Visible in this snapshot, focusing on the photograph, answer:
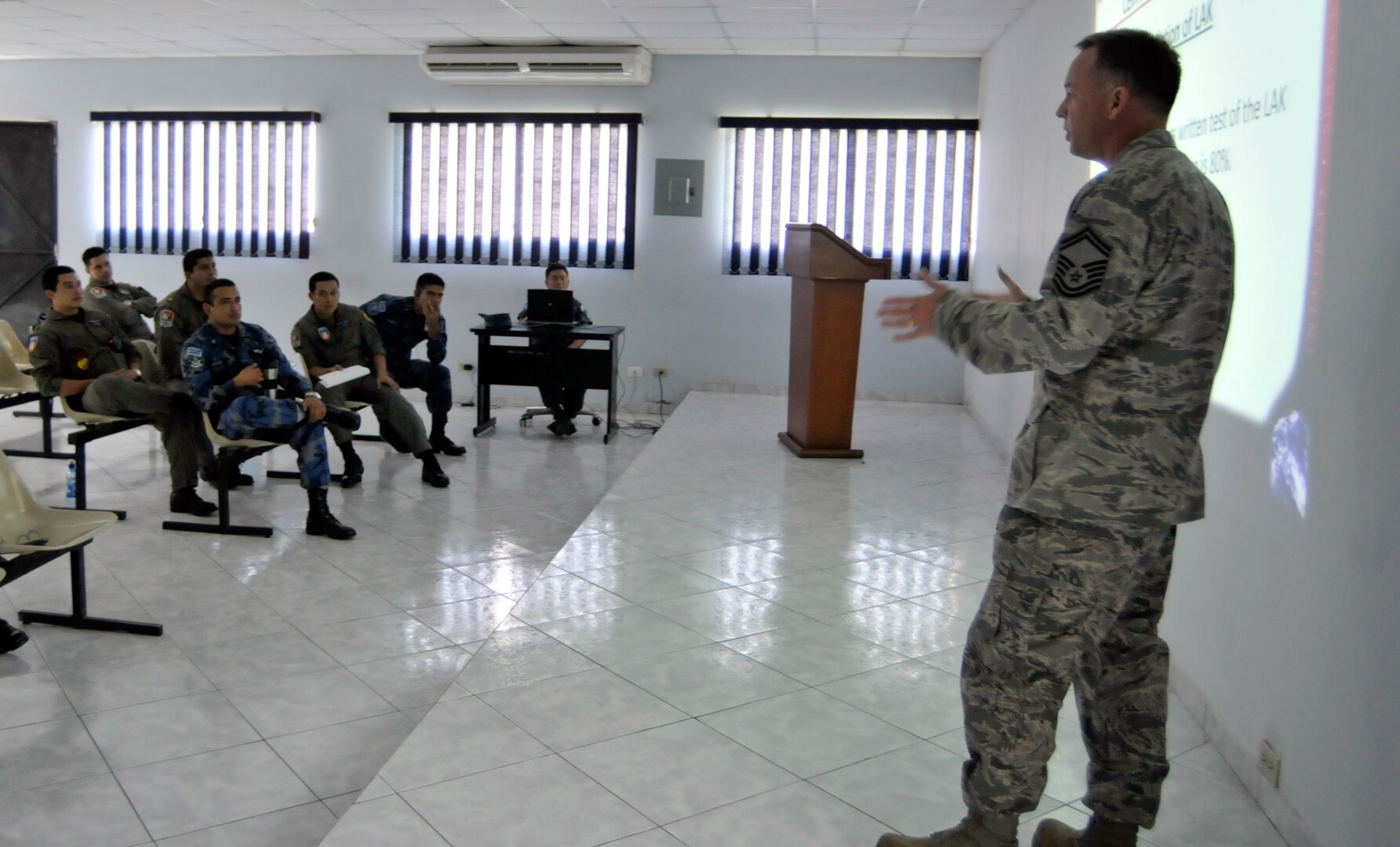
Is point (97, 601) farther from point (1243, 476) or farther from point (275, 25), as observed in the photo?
point (275, 25)

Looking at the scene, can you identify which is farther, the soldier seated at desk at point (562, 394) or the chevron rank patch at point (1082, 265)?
the soldier seated at desk at point (562, 394)

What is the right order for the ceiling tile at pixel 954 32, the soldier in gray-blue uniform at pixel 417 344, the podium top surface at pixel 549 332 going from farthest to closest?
the ceiling tile at pixel 954 32
the podium top surface at pixel 549 332
the soldier in gray-blue uniform at pixel 417 344

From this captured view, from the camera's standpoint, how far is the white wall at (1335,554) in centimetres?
192

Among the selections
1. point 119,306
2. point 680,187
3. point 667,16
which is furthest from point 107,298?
point 680,187

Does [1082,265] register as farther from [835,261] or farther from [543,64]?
[543,64]

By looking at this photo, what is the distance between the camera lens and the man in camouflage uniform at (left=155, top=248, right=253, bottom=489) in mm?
5641

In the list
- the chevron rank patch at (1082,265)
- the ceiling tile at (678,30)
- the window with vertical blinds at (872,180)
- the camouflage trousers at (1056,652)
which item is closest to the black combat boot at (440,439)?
the ceiling tile at (678,30)

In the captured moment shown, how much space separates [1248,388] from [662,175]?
6.78m

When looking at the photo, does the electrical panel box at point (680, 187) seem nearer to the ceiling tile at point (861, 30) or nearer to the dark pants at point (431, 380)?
the ceiling tile at point (861, 30)

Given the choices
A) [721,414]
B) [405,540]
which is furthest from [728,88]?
[405,540]

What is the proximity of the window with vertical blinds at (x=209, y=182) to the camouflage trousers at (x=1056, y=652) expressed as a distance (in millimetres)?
8732

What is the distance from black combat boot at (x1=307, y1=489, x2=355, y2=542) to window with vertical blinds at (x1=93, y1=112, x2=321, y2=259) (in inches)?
203

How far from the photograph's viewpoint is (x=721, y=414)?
7996 mm

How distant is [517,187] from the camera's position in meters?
9.15
